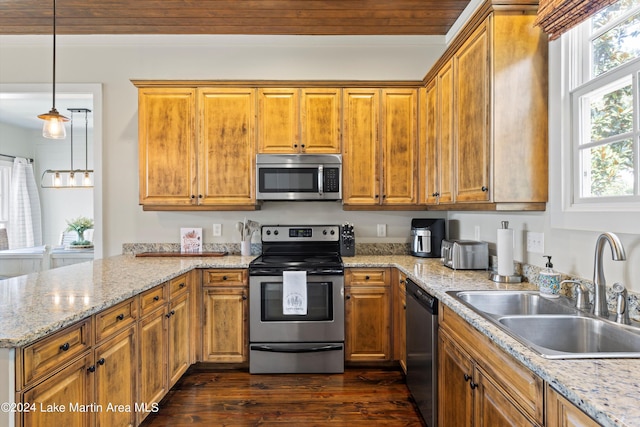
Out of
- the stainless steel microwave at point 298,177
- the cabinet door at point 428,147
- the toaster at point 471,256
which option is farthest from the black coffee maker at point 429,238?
the stainless steel microwave at point 298,177

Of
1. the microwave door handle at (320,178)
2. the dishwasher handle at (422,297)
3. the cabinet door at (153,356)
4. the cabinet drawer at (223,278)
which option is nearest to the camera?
the dishwasher handle at (422,297)

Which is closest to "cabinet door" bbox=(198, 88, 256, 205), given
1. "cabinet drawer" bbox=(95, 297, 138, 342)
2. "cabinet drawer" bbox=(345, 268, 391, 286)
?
"cabinet drawer" bbox=(345, 268, 391, 286)

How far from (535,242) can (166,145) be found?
9.30ft

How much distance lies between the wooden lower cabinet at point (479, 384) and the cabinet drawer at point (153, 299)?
1.64 m

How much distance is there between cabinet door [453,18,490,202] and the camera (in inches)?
77.2

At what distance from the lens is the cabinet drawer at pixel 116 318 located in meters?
1.60

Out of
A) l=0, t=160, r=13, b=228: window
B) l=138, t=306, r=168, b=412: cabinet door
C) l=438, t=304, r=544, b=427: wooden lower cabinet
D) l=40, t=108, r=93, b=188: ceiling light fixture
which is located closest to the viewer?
l=438, t=304, r=544, b=427: wooden lower cabinet

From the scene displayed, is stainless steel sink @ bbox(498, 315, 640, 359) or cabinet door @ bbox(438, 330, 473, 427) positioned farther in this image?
cabinet door @ bbox(438, 330, 473, 427)

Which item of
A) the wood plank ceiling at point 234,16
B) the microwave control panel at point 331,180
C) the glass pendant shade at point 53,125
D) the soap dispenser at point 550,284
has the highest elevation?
the wood plank ceiling at point 234,16

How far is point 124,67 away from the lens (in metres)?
3.40

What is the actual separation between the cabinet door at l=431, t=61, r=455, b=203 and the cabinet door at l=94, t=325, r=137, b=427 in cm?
217

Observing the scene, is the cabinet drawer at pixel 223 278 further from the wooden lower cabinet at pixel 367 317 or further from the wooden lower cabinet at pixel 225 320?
the wooden lower cabinet at pixel 367 317

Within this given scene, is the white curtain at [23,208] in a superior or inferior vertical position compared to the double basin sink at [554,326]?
superior

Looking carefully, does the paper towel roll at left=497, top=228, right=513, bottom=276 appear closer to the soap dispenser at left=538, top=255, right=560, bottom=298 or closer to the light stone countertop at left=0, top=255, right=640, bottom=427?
the light stone countertop at left=0, top=255, right=640, bottom=427
